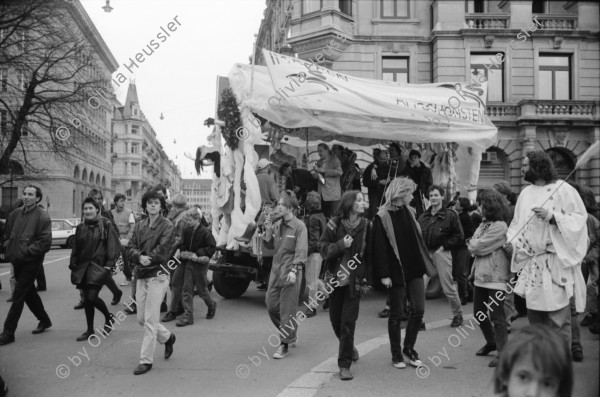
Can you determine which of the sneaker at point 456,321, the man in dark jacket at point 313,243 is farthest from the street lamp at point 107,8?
the sneaker at point 456,321

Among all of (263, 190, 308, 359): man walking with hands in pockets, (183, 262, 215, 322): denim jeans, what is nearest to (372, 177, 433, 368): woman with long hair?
(263, 190, 308, 359): man walking with hands in pockets

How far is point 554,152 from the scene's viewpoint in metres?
22.9

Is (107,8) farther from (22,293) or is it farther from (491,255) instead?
(491,255)

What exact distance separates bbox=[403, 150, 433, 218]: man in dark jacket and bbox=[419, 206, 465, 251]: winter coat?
2024 millimetres

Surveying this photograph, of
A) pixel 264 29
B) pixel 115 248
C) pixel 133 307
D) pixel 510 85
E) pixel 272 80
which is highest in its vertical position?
pixel 264 29

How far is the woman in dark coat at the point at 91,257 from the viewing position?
251 inches

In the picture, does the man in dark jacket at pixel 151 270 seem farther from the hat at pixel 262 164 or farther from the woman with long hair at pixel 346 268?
the hat at pixel 262 164

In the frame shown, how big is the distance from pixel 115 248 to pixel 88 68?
20206 mm

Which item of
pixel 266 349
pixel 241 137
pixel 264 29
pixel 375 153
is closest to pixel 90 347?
pixel 266 349

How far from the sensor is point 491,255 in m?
5.40

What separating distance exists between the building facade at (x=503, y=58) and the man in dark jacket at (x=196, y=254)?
15.8m

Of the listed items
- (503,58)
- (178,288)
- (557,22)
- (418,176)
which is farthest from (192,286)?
(557,22)

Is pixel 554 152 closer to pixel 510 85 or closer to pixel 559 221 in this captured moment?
pixel 510 85

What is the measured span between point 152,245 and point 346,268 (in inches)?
85.4
